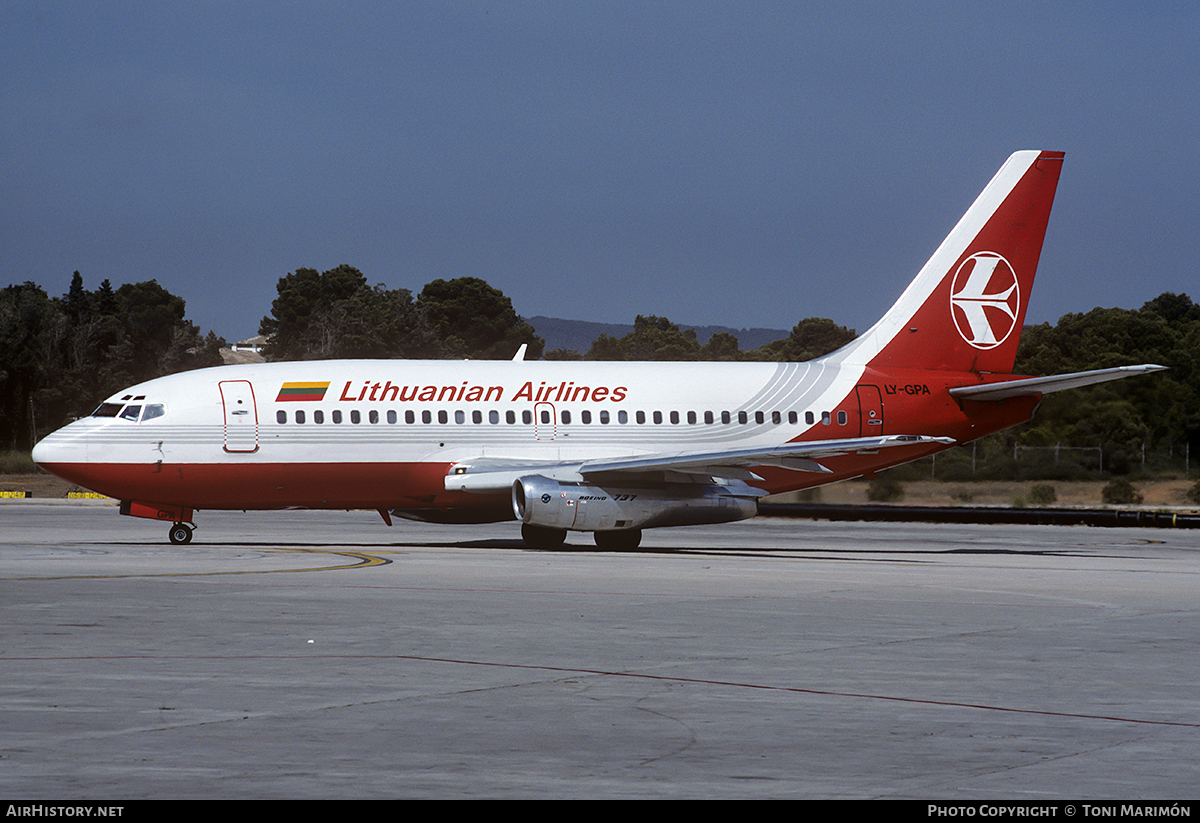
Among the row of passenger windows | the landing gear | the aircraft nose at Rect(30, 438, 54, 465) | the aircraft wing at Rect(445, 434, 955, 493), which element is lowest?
the landing gear

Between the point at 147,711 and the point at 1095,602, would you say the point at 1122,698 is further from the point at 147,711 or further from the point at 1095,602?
the point at 1095,602

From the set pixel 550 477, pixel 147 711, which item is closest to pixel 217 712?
pixel 147 711

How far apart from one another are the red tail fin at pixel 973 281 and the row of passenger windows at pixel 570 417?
2449mm

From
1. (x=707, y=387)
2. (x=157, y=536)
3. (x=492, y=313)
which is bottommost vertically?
(x=157, y=536)

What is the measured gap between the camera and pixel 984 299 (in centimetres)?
3625

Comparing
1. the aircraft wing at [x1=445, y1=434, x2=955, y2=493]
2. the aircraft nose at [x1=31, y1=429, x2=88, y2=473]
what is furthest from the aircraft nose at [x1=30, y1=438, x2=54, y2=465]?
the aircraft wing at [x1=445, y1=434, x2=955, y2=493]

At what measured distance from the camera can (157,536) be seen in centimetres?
3444

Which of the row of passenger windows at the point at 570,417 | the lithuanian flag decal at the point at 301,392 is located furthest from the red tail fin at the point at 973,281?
the lithuanian flag decal at the point at 301,392

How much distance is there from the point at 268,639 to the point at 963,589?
445 inches

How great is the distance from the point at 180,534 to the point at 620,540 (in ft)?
31.2

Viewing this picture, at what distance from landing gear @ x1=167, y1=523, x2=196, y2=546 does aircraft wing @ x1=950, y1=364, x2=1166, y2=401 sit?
59.3 ft

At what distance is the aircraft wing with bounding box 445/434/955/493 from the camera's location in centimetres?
2947

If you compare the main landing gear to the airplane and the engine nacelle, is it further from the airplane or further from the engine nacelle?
the engine nacelle

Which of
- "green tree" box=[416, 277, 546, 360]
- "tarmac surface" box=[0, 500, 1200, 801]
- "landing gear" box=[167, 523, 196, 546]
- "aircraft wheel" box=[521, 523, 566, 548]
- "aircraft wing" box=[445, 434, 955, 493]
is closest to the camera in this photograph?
"tarmac surface" box=[0, 500, 1200, 801]
